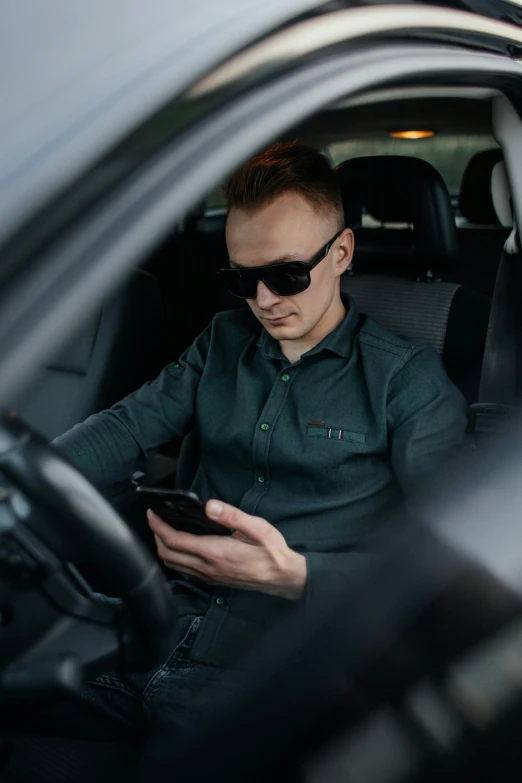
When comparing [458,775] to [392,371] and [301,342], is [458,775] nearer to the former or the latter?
[392,371]

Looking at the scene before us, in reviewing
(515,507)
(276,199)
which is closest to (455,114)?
(276,199)

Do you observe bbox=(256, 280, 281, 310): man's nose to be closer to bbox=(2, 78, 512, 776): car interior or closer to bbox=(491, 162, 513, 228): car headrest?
bbox=(2, 78, 512, 776): car interior

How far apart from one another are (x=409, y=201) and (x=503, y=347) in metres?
0.50

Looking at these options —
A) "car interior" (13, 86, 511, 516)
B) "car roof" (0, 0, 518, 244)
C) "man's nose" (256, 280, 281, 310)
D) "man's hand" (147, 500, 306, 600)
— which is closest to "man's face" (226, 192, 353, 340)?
"man's nose" (256, 280, 281, 310)

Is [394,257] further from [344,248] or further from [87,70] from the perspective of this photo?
[87,70]

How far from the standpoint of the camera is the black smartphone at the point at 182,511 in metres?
1.18

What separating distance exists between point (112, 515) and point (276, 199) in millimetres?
879

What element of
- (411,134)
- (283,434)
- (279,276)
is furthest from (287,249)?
(411,134)

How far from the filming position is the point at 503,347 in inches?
66.3

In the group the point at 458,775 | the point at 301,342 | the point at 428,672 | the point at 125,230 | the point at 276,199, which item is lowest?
the point at 458,775

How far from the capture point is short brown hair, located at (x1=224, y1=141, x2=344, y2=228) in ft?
5.04

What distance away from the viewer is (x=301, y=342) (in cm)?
169

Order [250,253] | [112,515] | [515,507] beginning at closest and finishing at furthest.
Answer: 1. [112,515]
2. [515,507]
3. [250,253]

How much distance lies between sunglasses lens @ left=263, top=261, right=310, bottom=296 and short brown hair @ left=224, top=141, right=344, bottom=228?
0.58 feet
